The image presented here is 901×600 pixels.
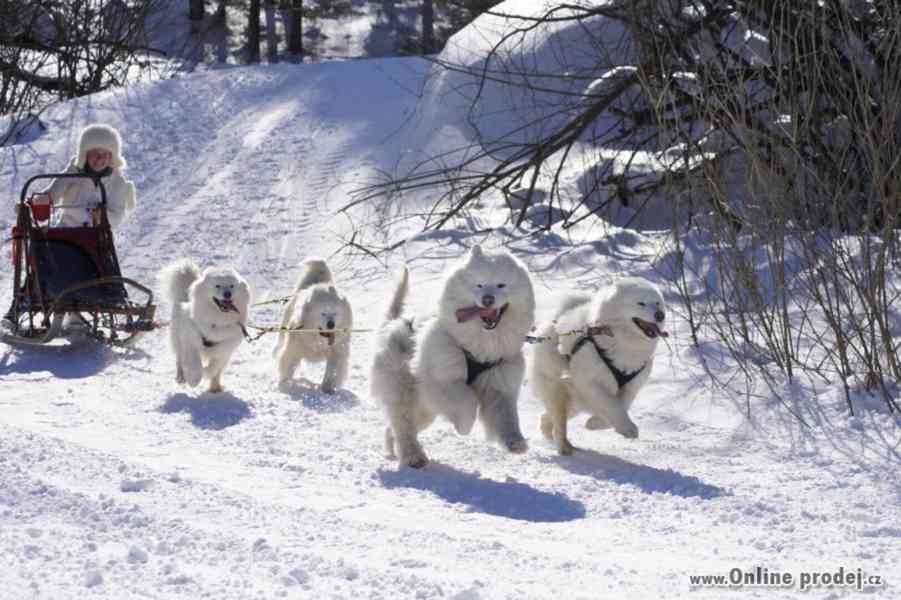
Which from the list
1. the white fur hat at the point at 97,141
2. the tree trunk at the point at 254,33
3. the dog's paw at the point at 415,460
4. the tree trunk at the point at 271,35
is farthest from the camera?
the tree trunk at the point at 271,35

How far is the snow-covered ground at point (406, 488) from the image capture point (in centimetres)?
416

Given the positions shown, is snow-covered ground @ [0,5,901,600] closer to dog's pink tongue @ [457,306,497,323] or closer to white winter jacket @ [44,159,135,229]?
dog's pink tongue @ [457,306,497,323]

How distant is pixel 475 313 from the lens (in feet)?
19.7

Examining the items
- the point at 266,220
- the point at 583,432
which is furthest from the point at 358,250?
the point at 583,432

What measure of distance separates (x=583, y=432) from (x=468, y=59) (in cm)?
833

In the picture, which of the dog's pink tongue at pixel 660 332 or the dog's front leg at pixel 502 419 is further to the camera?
the dog's pink tongue at pixel 660 332

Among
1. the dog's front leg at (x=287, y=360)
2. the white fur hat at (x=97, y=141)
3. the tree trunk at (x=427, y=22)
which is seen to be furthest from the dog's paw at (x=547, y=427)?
the tree trunk at (x=427, y=22)

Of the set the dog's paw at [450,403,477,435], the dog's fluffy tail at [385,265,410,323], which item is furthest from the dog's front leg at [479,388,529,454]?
the dog's fluffy tail at [385,265,410,323]

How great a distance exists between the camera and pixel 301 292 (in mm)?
8492

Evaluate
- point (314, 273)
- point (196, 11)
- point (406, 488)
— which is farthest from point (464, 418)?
point (196, 11)

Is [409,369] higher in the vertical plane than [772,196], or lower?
lower

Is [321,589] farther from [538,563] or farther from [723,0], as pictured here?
[723,0]

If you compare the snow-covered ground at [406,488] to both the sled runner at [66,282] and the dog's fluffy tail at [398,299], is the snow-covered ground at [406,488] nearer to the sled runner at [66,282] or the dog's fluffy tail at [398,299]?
the sled runner at [66,282]

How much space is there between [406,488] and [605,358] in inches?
53.6
